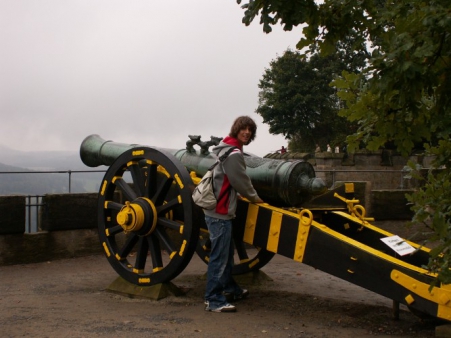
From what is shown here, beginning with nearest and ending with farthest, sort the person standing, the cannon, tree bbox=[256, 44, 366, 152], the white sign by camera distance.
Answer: the cannon, the white sign, the person standing, tree bbox=[256, 44, 366, 152]

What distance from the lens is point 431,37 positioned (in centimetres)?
259

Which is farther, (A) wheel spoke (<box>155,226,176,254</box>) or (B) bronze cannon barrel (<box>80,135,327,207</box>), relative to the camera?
(A) wheel spoke (<box>155,226,176,254</box>)

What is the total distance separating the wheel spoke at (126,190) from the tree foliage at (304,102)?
118 feet

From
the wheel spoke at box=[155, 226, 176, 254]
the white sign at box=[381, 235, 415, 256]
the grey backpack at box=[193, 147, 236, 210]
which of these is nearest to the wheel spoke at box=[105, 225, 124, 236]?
the wheel spoke at box=[155, 226, 176, 254]

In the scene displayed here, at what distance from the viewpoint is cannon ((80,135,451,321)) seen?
511 centimetres

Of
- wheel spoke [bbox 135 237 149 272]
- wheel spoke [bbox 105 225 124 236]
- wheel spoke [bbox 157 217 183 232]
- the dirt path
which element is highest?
wheel spoke [bbox 157 217 183 232]

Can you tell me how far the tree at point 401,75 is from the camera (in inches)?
102

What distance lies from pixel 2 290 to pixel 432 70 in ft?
18.2

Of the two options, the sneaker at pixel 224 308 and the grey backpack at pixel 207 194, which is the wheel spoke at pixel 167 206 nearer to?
the grey backpack at pixel 207 194

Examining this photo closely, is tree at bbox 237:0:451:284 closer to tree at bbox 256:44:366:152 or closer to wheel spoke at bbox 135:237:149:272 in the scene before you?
wheel spoke at bbox 135:237:149:272

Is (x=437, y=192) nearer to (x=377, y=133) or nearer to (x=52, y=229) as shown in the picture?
(x=377, y=133)

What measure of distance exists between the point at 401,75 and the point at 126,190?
4498 mm

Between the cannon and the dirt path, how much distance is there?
12.2 inches

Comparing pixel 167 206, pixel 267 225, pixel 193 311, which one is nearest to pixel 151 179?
pixel 167 206
